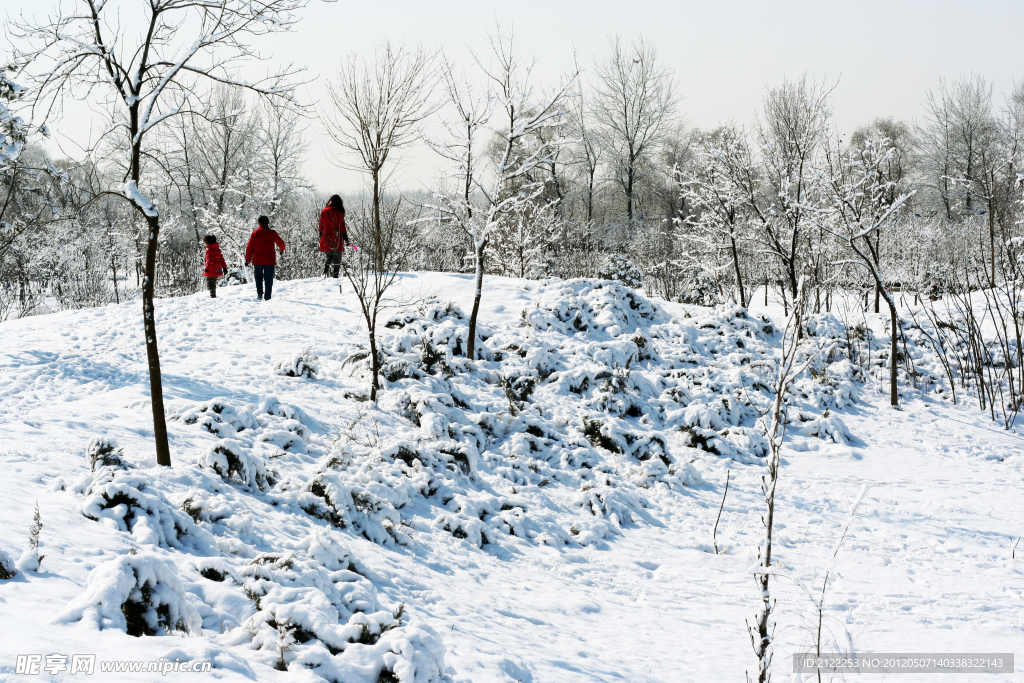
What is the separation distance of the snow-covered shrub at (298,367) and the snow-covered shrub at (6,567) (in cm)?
511

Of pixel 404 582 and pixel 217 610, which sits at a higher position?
pixel 217 610

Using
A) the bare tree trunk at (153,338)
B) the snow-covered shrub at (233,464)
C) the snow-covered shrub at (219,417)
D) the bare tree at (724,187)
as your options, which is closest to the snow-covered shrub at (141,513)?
the bare tree trunk at (153,338)

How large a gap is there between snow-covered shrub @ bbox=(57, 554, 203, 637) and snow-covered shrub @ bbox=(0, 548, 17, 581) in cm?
34

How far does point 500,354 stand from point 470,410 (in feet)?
5.87

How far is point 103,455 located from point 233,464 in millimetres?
861

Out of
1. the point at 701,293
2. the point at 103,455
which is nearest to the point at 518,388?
the point at 103,455

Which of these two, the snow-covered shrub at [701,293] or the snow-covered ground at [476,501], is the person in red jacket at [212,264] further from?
the snow-covered shrub at [701,293]

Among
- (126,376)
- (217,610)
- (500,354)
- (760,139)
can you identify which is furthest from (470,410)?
(760,139)

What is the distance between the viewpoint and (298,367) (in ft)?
24.7

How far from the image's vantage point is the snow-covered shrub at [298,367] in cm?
750

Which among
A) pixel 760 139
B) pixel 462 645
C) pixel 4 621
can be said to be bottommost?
pixel 462 645

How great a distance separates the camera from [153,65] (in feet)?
11.8

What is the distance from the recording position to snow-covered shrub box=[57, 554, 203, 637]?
7.22 ft

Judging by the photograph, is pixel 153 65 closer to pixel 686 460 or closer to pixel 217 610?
pixel 217 610
